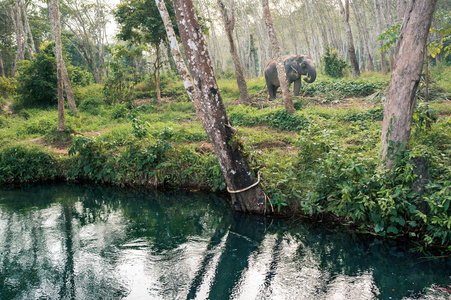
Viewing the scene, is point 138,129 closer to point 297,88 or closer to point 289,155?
point 289,155

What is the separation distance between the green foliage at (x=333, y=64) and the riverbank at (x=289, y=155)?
4.55 meters

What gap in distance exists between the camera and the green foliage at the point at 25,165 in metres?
9.37

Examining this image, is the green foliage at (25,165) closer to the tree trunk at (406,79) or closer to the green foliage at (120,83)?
the green foliage at (120,83)

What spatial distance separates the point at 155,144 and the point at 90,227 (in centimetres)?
260

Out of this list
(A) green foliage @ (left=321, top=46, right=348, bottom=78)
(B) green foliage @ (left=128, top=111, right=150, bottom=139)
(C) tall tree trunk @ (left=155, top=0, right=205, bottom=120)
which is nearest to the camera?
(C) tall tree trunk @ (left=155, top=0, right=205, bottom=120)

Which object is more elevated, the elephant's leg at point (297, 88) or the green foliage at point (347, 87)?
the elephant's leg at point (297, 88)

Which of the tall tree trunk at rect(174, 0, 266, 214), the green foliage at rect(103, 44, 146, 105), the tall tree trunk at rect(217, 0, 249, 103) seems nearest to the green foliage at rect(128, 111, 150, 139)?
the tall tree trunk at rect(174, 0, 266, 214)

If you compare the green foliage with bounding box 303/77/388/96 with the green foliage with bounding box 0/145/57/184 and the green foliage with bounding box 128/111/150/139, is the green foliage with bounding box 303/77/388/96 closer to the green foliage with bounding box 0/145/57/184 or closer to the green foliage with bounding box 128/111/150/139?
the green foliage with bounding box 128/111/150/139

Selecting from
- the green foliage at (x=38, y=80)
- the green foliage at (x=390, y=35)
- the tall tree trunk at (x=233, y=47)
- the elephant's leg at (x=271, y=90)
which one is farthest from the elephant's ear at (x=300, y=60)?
the green foliage at (x=38, y=80)

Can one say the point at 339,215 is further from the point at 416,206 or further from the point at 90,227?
the point at 90,227

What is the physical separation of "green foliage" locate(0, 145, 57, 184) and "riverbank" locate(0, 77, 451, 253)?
3cm

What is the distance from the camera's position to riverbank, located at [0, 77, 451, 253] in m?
4.81

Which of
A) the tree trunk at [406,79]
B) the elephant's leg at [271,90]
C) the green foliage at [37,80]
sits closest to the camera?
the tree trunk at [406,79]

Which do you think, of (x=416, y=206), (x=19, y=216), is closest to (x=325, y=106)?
(x=416, y=206)
